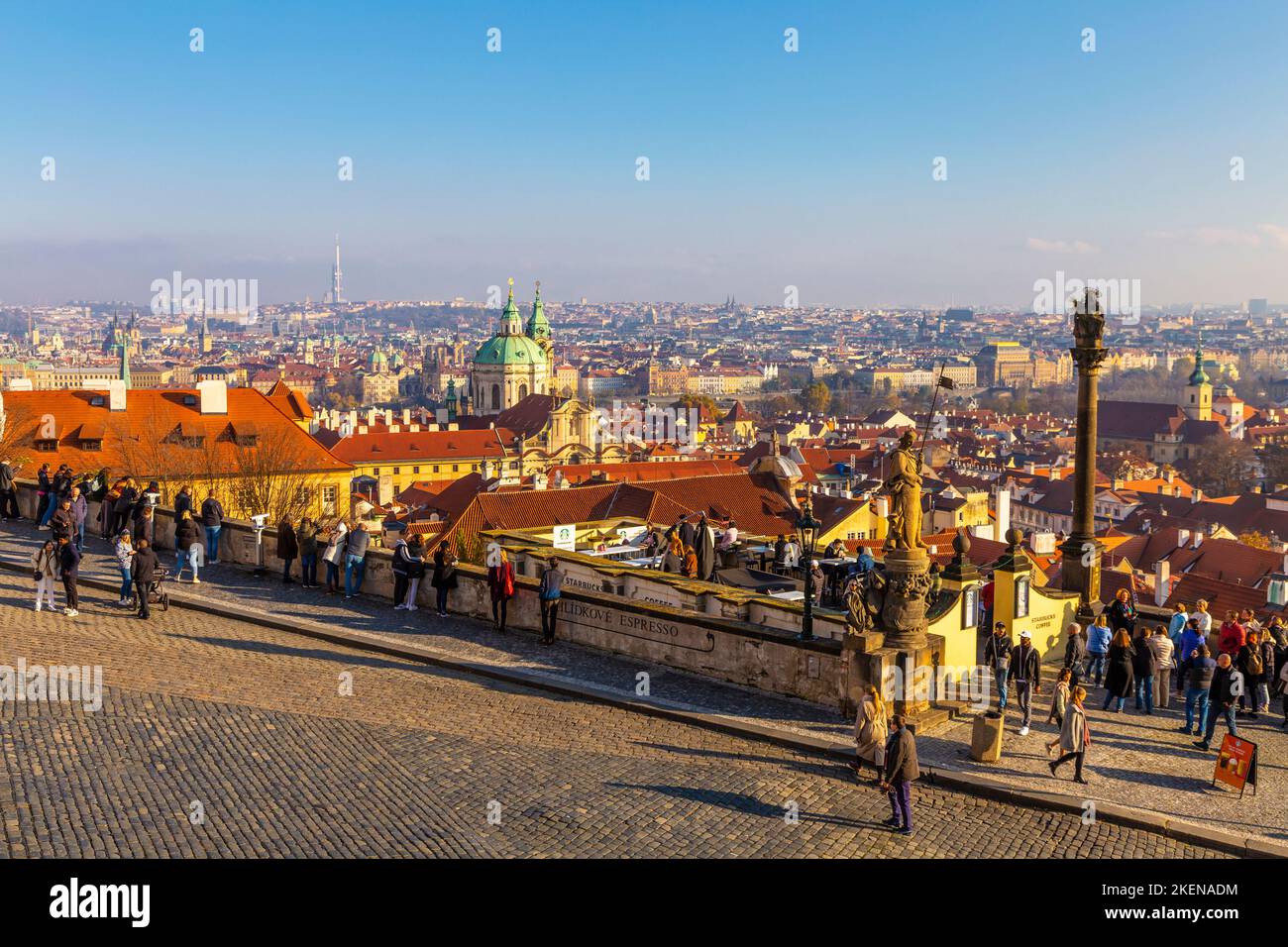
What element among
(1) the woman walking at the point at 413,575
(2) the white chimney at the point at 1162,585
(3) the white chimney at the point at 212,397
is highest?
(3) the white chimney at the point at 212,397

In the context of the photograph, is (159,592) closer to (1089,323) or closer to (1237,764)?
(1237,764)

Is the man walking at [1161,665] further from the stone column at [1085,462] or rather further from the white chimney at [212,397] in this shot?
the white chimney at [212,397]

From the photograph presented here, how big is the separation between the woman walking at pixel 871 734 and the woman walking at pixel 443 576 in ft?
23.1

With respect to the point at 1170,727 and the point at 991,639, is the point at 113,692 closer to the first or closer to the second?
the point at 991,639

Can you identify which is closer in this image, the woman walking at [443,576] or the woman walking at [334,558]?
the woman walking at [443,576]

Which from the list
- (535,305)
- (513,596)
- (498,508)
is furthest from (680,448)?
(513,596)

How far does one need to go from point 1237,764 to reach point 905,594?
11.1 ft

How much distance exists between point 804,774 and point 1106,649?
594 cm

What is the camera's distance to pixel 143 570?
16.2 metres

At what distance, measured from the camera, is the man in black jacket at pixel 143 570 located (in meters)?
16.1

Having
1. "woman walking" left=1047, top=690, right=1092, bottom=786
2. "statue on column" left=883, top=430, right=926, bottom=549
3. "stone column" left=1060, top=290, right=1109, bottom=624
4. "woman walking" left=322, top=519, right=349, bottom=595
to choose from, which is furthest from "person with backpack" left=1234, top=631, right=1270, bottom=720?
"woman walking" left=322, top=519, right=349, bottom=595

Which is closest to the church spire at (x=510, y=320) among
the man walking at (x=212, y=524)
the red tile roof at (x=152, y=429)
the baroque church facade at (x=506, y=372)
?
the baroque church facade at (x=506, y=372)

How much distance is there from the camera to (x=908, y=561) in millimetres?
13531

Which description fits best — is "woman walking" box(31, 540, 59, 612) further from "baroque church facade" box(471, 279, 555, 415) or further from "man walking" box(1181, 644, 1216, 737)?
"baroque church facade" box(471, 279, 555, 415)
